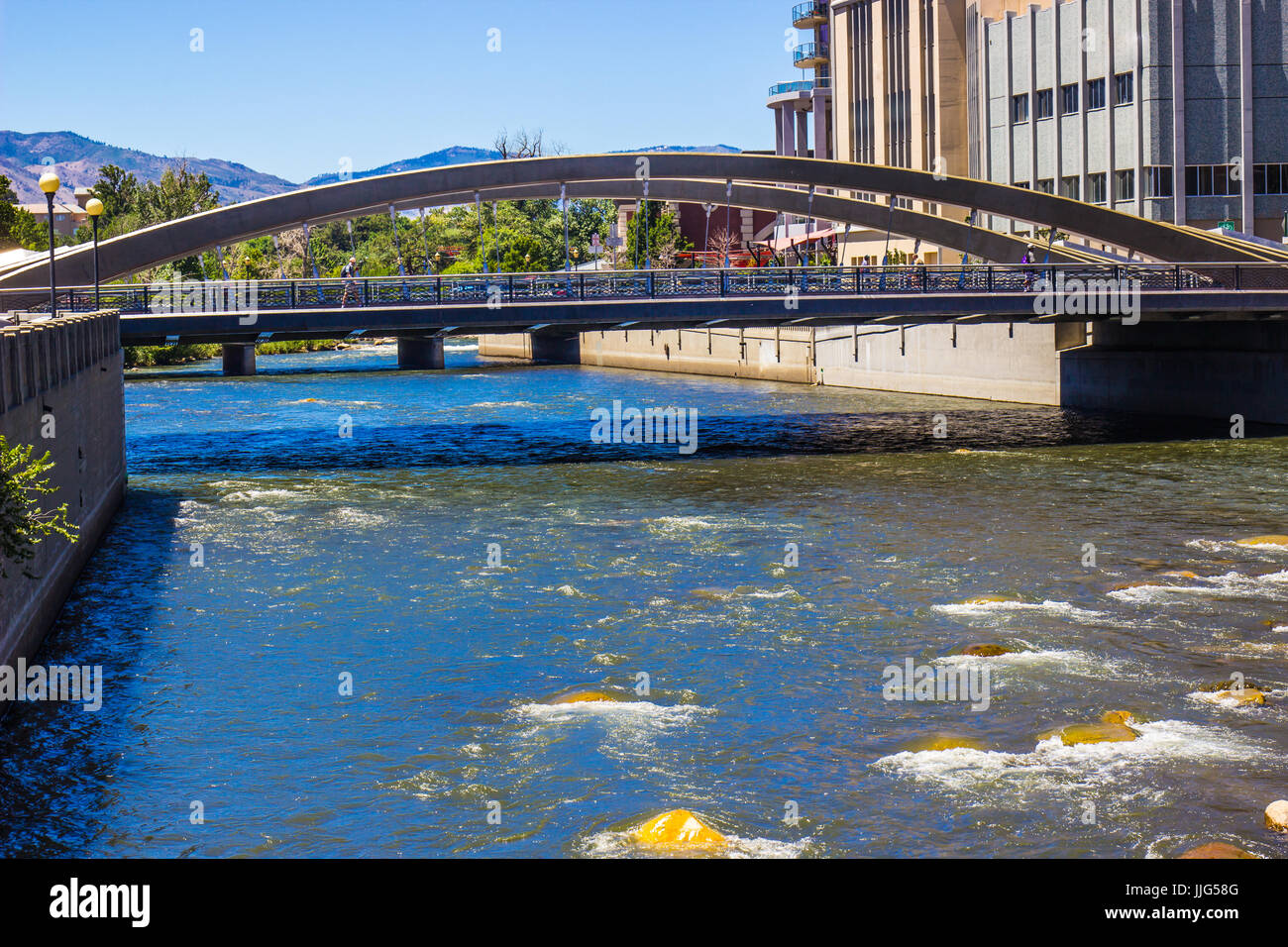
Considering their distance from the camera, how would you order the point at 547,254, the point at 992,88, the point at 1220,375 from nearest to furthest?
the point at 1220,375 < the point at 992,88 < the point at 547,254

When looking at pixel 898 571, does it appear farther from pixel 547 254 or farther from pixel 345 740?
pixel 547 254

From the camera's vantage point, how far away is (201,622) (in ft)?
78.7

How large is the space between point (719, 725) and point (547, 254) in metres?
139

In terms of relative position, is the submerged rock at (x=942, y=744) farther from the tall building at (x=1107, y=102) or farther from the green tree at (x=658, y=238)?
the green tree at (x=658, y=238)

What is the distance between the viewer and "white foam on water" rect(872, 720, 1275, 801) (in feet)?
51.3

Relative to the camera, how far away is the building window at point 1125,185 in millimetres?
74875

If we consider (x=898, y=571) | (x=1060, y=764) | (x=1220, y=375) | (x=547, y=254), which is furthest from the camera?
(x=547, y=254)

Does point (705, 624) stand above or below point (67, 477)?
below

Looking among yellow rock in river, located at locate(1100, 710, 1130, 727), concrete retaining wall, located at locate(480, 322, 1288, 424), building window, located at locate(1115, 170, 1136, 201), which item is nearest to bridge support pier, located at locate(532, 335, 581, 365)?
concrete retaining wall, located at locate(480, 322, 1288, 424)

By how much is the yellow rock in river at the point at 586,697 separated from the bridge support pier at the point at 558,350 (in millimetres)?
91350

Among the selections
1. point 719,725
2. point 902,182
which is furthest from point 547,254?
point 719,725

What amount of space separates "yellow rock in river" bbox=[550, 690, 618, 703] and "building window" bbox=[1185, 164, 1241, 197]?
62.5m

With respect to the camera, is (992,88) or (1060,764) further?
(992,88)

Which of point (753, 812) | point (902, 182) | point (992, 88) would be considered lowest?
point (753, 812)
